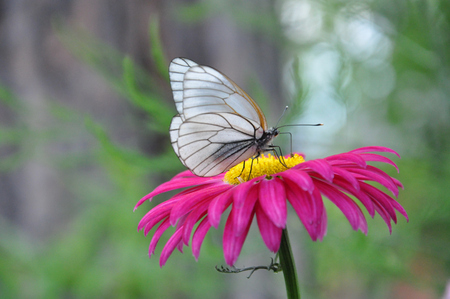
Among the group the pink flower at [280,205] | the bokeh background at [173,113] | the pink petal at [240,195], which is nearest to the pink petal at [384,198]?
the pink flower at [280,205]

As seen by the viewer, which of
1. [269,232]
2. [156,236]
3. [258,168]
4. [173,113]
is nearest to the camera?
[269,232]

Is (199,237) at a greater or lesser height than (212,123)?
lesser

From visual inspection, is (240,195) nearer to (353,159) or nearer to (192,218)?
(192,218)

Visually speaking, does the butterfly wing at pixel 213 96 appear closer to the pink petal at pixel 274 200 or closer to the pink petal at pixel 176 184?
the pink petal at pixel 176 184

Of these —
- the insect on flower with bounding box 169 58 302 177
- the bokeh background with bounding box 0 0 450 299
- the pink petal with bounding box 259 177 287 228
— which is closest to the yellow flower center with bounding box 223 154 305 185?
the insect on flower with bounding box 169 58 302 177

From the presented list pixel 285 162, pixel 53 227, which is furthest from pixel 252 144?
pixel 53 227

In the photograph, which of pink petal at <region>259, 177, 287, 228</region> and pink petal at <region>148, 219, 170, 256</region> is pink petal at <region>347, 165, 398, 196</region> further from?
pink petal at <region>148, 219, 170, 256</region>

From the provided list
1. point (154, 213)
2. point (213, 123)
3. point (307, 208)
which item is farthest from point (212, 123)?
point (307, 208)
